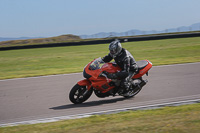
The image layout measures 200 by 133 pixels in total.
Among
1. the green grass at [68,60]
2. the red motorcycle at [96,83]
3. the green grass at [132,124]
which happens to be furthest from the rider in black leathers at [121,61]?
the green grass at [68,60]

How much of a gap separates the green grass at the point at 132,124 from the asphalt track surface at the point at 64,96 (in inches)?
35.6

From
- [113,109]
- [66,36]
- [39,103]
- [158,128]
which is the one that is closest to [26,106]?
[39,103]

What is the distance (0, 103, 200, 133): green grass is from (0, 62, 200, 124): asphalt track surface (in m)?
0.90

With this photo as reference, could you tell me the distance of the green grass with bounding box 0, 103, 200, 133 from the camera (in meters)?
4.25

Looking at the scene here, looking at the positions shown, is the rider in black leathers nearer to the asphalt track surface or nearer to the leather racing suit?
the leather racing suit

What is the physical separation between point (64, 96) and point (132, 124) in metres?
A: 3.63

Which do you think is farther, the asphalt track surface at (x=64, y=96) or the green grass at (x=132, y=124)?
the asphalt track surface at (x=64, y=96)

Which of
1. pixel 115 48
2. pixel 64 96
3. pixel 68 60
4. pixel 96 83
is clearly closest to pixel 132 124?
pixel 96 83

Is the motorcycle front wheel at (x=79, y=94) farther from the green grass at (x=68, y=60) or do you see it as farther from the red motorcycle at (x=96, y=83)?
the green grass at (x=68, y=60)

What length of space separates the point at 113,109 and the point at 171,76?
4.56 meters

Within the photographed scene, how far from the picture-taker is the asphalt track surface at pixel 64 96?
6.31 meters

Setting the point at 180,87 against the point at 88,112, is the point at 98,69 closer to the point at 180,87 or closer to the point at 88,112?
the point at 88,112

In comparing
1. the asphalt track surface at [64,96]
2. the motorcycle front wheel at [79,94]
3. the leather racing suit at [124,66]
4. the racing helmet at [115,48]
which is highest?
the racing helmet at [115,48]

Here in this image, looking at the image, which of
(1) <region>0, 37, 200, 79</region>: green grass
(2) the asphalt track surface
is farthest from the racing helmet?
(1) <region>0, 37, 200, 79</region>: green grass
